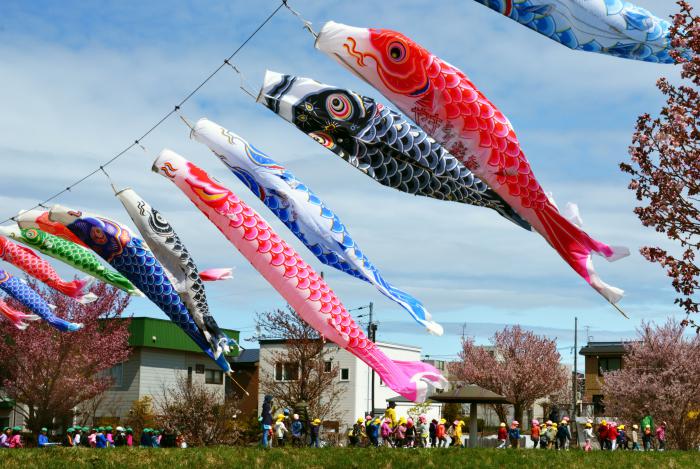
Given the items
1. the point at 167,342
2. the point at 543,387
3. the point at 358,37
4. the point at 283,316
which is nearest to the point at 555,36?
the point at 358,37

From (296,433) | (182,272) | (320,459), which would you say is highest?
(182,272)

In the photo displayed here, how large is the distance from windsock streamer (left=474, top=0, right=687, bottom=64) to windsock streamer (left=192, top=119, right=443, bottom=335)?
424 cm

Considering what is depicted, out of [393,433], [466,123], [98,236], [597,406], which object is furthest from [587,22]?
[597,406]

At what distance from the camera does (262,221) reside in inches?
536

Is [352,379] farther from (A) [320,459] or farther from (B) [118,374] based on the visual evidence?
(A) [320,459]

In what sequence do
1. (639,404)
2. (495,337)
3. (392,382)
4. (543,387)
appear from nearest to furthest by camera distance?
(392,382), (639,404), (543,387), (495,337)

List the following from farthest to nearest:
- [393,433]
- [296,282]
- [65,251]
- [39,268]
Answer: [393,433], [39,268], [65,251], [296,282]

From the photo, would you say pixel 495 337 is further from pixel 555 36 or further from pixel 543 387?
pixel 555 36

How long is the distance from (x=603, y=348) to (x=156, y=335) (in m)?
35.4

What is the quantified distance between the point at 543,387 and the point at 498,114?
4918 centimetres

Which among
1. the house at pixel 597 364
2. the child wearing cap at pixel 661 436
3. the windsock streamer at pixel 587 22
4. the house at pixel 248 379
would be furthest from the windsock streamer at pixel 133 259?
the house at pixel 597 364

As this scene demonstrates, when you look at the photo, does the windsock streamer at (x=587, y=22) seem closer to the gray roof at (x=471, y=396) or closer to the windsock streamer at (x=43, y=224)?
the windsock streamer at (x=43, y=224)

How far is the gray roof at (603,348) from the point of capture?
223ft

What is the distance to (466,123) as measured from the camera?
10.5 metres
